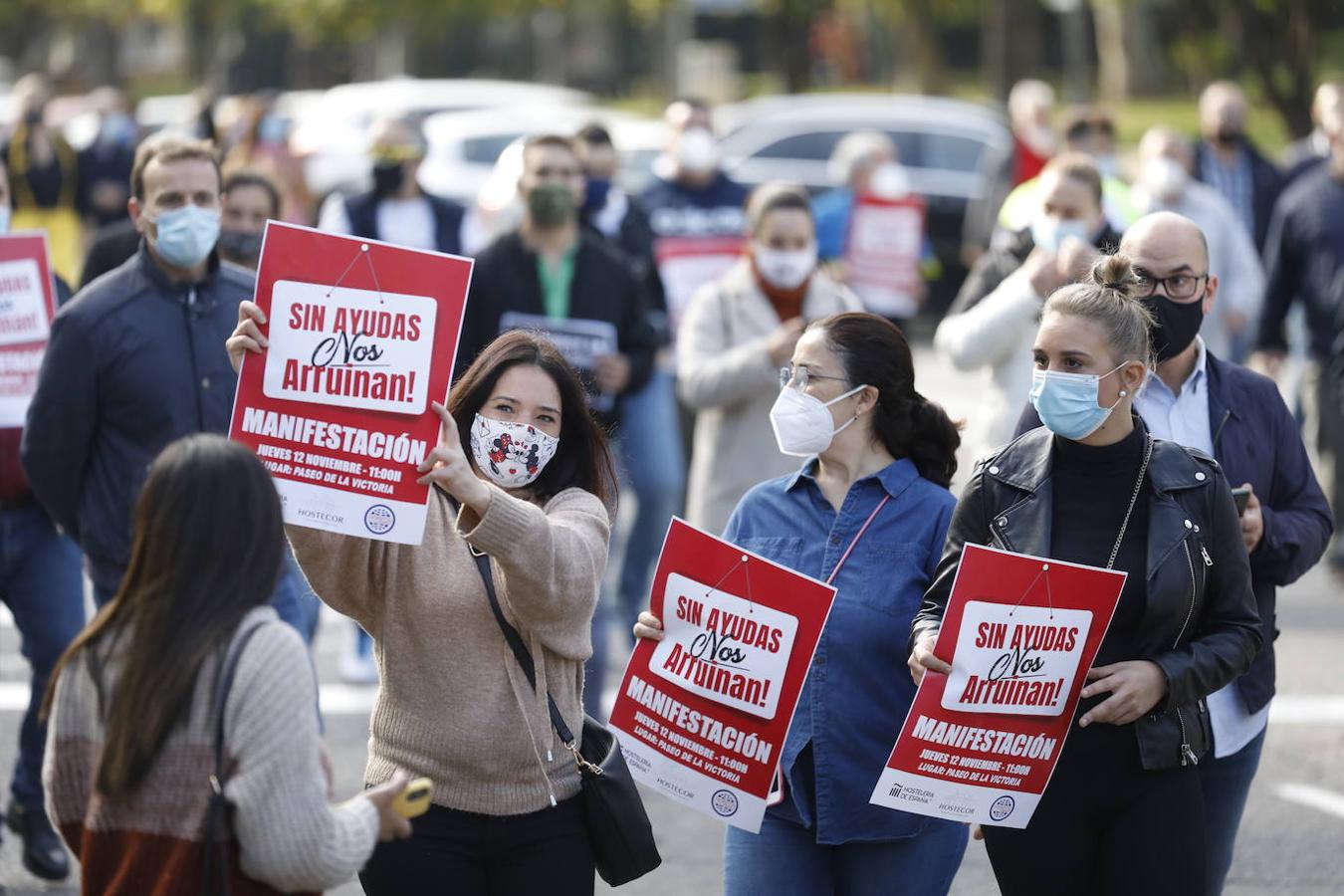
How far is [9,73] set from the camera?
195 ft

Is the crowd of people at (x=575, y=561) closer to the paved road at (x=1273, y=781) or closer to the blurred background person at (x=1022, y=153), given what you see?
the paved road at (x=1273, y=781)

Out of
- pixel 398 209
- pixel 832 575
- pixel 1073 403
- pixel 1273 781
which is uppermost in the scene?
pixel 398 209

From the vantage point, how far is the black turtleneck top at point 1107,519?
4.31 metres

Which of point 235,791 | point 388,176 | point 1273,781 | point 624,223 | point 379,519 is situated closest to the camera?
point 235,791

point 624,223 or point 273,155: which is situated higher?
point 273,155

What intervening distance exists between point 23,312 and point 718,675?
3.13 metres

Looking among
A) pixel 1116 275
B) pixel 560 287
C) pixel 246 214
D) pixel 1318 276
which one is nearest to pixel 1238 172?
pixel 1318 276

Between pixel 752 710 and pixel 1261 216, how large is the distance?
10555 millimetres

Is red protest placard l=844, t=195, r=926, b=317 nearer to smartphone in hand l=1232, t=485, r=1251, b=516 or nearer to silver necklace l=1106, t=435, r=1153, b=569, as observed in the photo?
smartphone in hand l=1232, t=485, r=1251, b=516

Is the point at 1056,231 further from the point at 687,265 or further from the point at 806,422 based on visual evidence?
the point at 687,265

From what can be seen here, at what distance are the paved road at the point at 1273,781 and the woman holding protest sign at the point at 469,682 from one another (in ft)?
2.81

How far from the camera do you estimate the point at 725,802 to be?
4422 mm

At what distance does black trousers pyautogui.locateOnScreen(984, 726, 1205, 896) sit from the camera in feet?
14.0

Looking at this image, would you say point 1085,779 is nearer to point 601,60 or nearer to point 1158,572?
point 1158,572
